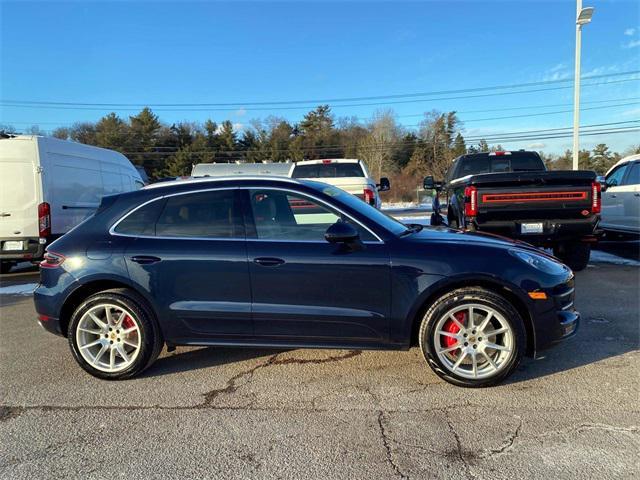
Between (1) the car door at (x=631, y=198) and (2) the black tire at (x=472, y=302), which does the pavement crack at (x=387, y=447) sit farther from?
(1) the car door at (x=631, y=198)

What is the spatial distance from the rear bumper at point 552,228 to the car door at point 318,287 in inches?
157

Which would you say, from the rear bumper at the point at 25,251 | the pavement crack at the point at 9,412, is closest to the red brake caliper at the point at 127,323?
the pavement crack at the point at 9,412

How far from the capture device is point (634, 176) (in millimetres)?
9281

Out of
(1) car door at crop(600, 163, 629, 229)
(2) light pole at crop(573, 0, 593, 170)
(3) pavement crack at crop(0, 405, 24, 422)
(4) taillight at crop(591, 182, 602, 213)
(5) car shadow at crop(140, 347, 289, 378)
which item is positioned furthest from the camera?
(2) light pole at crop(573, 0, 593, 170)

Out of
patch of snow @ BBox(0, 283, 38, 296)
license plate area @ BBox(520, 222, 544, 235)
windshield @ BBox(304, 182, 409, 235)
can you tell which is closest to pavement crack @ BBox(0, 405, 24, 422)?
windshield @ BBox(304, 182, 409, 235)

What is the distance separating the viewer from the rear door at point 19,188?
802 cm

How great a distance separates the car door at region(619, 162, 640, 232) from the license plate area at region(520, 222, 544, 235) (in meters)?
3.63

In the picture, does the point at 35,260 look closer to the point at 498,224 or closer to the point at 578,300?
the point at 498,224

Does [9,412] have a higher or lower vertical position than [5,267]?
lower

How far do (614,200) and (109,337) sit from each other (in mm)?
10192

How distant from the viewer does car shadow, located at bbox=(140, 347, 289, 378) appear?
13.5 feet

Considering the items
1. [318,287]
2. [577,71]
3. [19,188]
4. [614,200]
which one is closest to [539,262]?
[318,287]

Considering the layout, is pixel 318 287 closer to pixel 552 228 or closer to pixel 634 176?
pixel 552 228

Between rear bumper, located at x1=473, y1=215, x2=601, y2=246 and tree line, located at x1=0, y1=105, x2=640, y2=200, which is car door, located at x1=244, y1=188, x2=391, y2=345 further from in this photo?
tree line, located at x1=0, y1=105, x2=640, y2=200
